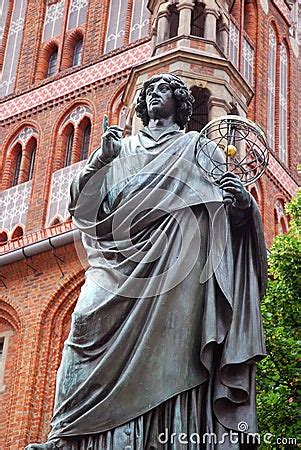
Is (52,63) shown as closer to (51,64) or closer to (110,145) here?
(51,64)

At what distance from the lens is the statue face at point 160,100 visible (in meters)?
3.73

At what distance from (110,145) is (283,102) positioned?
20.2m

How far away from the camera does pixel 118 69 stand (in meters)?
21.6

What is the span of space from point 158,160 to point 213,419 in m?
0.92

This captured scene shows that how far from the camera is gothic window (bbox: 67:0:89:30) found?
23422 millimetres

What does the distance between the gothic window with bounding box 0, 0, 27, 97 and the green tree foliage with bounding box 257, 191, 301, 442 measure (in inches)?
501

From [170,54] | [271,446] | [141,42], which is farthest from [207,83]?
[271,446]

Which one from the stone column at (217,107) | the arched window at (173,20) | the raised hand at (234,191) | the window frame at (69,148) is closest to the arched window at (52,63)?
the window frame at (69,148)

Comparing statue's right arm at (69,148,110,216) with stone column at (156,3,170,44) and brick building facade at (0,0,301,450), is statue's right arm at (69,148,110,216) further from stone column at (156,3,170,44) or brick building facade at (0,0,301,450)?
stone column at (156,3,170,44)

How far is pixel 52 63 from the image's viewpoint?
23500mm

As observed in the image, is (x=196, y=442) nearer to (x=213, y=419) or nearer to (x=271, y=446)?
(x=213, y=419)

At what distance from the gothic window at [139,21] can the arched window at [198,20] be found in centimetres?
257

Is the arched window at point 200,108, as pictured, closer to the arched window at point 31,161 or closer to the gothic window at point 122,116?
the gothic window at point 122,116

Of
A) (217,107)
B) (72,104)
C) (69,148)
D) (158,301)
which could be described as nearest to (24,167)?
(69,148)
